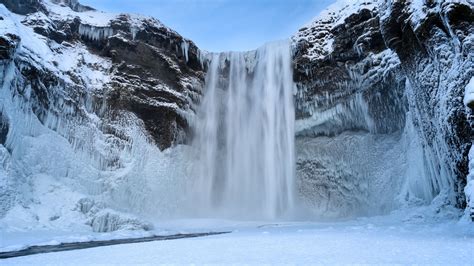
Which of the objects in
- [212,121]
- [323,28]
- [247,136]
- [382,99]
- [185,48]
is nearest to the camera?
[382,99]

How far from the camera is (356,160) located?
20.5 metres

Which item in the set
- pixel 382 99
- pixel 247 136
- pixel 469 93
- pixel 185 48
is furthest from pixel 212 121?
pixel 469 93

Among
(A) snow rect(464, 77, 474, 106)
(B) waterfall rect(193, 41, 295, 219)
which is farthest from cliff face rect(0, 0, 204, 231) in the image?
(A) snow rect(464, 77, 474, 106)

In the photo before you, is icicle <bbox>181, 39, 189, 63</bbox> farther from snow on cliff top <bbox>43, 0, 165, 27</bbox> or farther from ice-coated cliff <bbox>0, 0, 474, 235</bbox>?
snow on cliff top <bbox>43, 0, 165, 27</bbox>

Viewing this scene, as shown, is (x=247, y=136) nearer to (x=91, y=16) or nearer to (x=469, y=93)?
(x=91, y=16)

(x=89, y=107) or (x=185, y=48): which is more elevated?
(x=185, y=48)

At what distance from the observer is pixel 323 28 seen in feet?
67.8

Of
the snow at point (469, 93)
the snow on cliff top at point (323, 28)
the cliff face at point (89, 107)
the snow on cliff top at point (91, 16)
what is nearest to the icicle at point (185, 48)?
the cliff face at point (89, 107)

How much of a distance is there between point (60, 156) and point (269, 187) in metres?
11.4

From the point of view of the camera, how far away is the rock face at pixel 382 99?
1070 centimetres

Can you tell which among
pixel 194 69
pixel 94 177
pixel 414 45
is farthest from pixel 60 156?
pixel 414 45

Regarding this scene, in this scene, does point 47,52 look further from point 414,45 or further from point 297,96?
point 414,45

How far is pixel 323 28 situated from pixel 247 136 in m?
7.85

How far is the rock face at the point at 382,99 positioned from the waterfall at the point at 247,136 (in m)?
1.17
